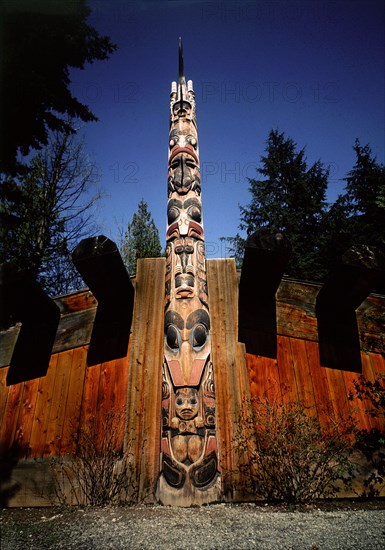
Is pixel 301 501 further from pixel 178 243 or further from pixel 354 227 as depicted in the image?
pixel 354 227

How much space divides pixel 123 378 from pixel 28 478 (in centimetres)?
188

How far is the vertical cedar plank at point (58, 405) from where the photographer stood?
477cm

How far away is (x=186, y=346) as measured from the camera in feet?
12.6

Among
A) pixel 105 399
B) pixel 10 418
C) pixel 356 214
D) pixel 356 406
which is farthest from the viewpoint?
pixel 356 214

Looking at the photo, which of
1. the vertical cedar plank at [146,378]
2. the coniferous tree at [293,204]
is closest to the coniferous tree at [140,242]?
the coniferous tree at [293,204]

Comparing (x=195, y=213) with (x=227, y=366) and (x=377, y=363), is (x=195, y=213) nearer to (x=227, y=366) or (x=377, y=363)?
(x=227, y=366)

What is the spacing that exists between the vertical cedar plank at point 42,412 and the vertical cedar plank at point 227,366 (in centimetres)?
265

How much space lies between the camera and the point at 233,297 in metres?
5.51

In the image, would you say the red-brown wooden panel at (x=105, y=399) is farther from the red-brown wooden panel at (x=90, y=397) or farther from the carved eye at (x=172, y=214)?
the carved eye at (x=172, y=214)

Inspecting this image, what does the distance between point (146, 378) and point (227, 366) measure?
125 centimetres

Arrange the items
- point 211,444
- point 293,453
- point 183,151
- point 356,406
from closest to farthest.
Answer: point 211,444
point 293,453
point 356,406
point 183,151

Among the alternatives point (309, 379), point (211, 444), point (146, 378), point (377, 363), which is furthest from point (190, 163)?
point (377, 363)

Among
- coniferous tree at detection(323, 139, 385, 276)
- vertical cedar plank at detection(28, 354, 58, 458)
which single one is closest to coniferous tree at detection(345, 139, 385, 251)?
coniferous tree at detection(323, 139, 385, 276)

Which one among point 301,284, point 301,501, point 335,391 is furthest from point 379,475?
point 301,284
